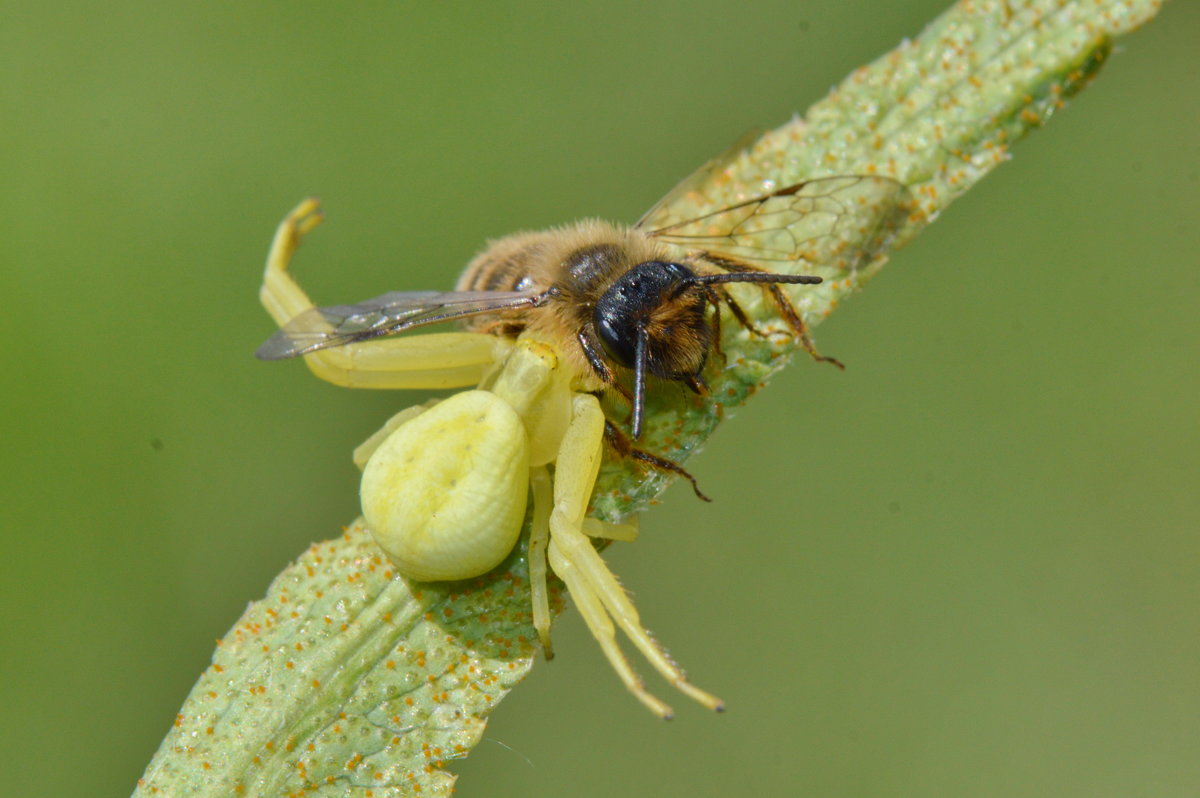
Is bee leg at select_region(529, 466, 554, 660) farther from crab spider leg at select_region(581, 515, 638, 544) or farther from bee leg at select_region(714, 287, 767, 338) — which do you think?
bee leg at select_region(714, 287, 767, 338)

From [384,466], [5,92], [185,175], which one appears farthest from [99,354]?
[384,466]

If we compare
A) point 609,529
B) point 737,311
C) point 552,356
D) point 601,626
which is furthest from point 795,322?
point 601,626

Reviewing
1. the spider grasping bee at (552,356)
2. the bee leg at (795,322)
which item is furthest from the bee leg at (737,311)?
the bee leg at (795,322)

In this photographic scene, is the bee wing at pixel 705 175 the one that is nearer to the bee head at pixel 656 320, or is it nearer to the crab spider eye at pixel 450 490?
the bee head at pixel 656 320

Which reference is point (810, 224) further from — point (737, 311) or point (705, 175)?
point (705, 175)

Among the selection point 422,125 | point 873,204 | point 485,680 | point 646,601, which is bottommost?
point 646,601

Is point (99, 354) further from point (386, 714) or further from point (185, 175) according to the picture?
point (386, 714)

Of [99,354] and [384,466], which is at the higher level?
[99,354]
